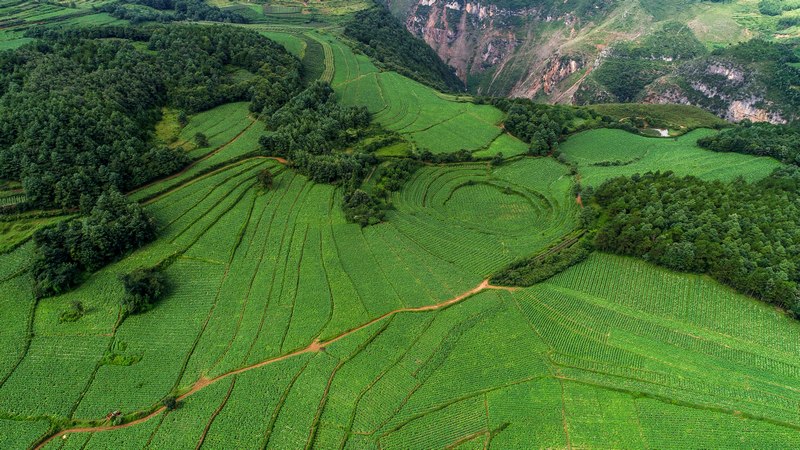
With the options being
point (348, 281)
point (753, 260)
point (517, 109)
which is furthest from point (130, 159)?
point (753, 260)

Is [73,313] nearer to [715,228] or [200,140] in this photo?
[200,140]

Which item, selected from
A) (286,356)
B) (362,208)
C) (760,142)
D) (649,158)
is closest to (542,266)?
(362,208)

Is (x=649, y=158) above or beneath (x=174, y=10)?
beneath

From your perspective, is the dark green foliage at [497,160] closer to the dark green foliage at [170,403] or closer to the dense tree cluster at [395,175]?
the dense tree cluster at [395,175]

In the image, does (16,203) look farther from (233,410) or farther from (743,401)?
(743,401)

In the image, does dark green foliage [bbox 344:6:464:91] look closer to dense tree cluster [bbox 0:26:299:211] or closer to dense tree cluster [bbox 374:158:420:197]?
dense tree cluster [bbox 0:26:299:211]

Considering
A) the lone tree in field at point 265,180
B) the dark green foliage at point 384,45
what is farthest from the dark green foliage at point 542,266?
the dark green foliage at point 384,45

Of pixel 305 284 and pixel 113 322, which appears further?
pixel 305 284
